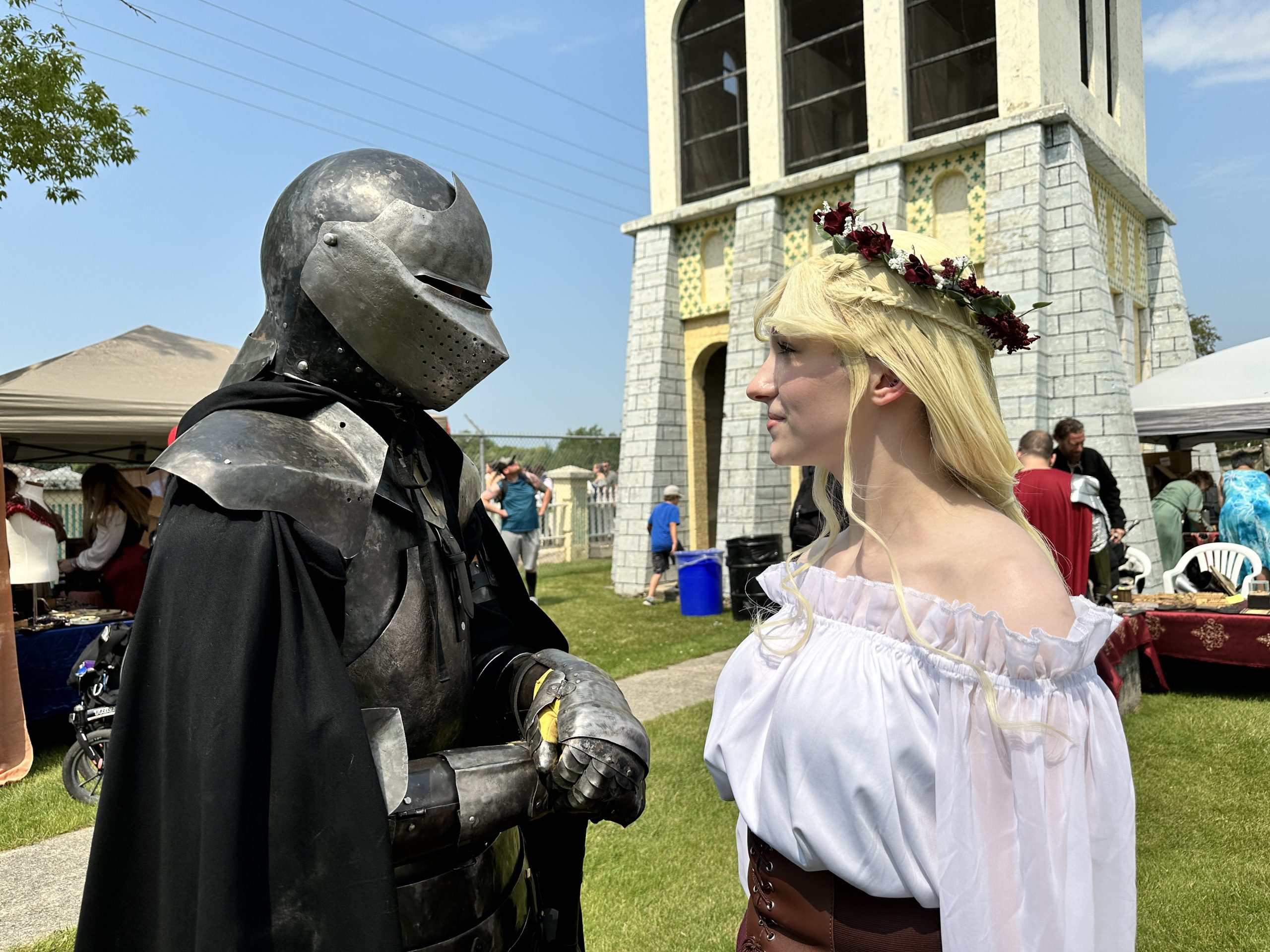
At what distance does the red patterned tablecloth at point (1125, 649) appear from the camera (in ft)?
16.8

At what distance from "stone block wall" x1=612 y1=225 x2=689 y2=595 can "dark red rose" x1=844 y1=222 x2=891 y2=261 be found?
1090cm

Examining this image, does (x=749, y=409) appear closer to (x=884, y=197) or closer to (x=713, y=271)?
(x=713, y=271)

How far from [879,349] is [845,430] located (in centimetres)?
16

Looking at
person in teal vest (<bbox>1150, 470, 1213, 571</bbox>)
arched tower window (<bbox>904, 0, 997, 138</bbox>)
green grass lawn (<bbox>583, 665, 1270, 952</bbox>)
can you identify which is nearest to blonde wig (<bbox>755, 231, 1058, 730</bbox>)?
green grass lawn (<bbox>583, 665, 1270, 952</bbox>)

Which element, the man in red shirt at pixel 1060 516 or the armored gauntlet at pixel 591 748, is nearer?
the armored gauntlet at pixel 591 748

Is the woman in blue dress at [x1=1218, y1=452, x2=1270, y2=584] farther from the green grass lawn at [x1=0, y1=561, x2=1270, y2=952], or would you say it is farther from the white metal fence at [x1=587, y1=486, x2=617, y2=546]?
the white metal fence at [x1=587, y1=486, x2=617, y2=546]

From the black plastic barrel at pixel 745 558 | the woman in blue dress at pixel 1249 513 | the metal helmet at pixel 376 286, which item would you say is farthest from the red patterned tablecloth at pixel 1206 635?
the metal helmet at pixel 376 286

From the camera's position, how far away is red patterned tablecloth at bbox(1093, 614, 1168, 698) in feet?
16.8

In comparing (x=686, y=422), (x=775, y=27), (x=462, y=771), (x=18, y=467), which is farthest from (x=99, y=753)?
(x=775, y=27)

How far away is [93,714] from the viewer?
488cm

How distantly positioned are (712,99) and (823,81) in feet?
6.24

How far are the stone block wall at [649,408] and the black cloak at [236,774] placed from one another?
36.6 ft

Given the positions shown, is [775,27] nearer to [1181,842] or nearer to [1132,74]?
[1132,74]

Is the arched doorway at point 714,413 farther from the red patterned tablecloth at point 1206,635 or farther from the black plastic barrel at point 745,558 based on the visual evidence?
the red patterned tablecloth at point 1206,635
